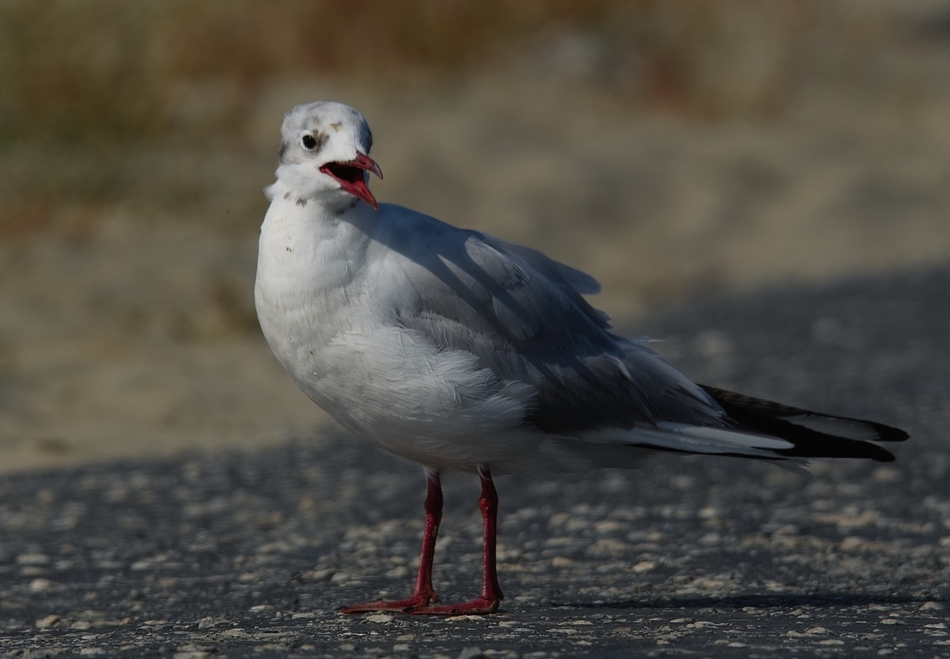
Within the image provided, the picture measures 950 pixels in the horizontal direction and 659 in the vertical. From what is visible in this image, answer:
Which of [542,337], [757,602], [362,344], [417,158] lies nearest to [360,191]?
[362,344]

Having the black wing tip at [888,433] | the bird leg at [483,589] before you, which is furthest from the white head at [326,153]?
the black wing tip at [888,433]

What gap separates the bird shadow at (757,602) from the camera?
362 centimetres

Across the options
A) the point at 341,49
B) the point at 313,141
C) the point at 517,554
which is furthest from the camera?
the point at 341,49

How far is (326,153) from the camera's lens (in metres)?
3.22

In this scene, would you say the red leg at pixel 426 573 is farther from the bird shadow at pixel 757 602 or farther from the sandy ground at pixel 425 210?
the sandy ground at pixel 425 210

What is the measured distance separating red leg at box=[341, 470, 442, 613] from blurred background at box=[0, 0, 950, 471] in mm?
2980

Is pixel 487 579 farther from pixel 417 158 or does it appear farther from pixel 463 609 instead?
pixel 417 158

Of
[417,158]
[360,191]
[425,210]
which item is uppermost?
[417,158]

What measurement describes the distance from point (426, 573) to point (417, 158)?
27.5ft

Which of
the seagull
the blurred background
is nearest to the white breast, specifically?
the seagull

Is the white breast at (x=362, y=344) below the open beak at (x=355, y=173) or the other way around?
below

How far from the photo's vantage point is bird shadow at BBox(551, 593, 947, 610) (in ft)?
11.9

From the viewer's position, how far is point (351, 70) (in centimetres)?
1364

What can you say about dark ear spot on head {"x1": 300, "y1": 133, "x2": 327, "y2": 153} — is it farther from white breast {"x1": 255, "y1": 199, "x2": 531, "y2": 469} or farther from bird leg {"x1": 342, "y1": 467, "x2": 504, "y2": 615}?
bird leg {"x1": 342, "y1": 467, "x2": 504, "y2": 615}
